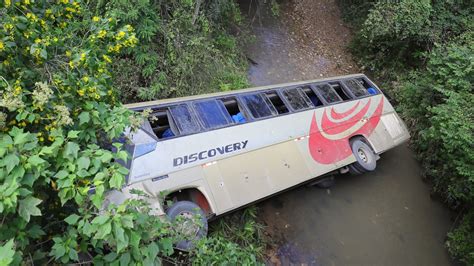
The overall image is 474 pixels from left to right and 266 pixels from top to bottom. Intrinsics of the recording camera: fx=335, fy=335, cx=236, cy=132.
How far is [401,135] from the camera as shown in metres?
9.09

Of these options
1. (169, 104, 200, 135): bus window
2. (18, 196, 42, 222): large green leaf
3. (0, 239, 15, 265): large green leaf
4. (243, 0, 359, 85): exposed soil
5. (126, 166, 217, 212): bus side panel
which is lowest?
(0, 239, 15, 265): large green leaf

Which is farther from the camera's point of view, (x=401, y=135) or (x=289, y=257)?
(x=401, y=135)

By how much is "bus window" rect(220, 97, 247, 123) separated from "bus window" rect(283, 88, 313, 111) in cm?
127

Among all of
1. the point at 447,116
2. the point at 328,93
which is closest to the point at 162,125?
the point at 328,93

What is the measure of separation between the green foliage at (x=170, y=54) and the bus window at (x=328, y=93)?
7.35 feet

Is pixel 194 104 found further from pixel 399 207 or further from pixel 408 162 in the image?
pixel 408 162

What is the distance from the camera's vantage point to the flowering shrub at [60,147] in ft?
7.35

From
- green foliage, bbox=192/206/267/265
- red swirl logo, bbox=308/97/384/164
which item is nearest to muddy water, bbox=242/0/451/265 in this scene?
green foliage, bbox=192/206/267/265

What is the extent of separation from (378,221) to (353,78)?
3825mm

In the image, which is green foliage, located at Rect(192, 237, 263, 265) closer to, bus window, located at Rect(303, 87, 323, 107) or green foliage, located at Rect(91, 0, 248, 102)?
green foliage, located at Rect(91, 0, 248, 102)

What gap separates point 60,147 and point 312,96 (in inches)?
266

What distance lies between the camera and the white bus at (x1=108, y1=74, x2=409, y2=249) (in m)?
5.11

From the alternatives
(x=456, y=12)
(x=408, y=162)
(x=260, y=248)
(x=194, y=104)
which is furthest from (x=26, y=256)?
(x=456, y=12)

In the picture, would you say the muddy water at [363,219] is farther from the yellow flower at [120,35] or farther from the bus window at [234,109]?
the yellow flower at [120,35]
